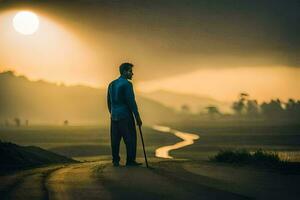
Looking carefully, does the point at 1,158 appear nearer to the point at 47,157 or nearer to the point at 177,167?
the point at 47,157

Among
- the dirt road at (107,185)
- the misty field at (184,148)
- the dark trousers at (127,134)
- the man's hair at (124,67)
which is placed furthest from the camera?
the misty field at (184,148)

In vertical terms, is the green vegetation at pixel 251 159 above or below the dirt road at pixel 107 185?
above

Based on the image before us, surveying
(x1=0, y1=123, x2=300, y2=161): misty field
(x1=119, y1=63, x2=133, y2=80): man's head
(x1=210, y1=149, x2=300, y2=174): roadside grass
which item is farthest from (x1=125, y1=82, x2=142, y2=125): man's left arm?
(x1=0, y1=123, x2=300, y2=161): misty field

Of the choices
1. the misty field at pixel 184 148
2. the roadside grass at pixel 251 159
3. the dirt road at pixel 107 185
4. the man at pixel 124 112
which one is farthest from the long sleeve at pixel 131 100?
the misty field at pixel 184 148

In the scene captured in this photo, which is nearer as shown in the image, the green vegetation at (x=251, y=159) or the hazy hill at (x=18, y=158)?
the green vegetation at (x=251, y=159)

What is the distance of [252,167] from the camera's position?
1447 cm

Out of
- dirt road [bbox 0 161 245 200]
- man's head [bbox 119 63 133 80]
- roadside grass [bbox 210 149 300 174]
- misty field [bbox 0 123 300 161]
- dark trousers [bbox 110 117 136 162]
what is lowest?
dirt road [bbox 0 161 245 200]

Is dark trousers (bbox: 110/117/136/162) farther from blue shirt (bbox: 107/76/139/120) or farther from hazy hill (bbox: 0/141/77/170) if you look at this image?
hazy hill (bbox: 0/141/77/170)

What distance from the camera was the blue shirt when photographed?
50.7ft

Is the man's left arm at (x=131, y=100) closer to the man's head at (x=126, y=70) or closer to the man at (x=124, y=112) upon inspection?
the man at (x=124, y=112)

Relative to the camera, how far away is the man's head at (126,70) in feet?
51.3

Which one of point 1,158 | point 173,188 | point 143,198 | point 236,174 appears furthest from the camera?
point 1,158

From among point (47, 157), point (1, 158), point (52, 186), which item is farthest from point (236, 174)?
point (47, 157)

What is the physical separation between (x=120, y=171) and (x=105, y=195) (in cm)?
397
